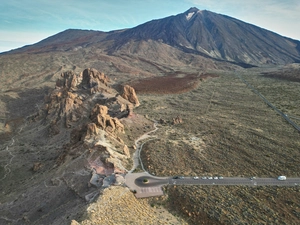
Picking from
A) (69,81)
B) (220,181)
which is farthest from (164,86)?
(220,181)

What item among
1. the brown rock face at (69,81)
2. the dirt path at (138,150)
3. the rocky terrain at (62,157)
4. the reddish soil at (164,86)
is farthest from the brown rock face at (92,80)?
the dirt path at (138,150)

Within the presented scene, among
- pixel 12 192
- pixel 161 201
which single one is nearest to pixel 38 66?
pixel 12 192

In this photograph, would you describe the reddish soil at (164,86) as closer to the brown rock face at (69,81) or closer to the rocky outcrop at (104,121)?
the brown rock face at (69,81)

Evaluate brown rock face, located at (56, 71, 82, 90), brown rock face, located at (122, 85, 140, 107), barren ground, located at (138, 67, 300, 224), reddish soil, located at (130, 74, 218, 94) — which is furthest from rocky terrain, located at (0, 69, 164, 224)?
reddish soil, located at (130, 74, 218, 94)

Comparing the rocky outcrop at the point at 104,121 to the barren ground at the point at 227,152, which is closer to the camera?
the barren ground at the point at 227,152

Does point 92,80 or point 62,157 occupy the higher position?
point 92,80

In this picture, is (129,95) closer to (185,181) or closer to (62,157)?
(62,157)

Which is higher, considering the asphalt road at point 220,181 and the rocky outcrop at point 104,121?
the rocky outcrop at point 104,121

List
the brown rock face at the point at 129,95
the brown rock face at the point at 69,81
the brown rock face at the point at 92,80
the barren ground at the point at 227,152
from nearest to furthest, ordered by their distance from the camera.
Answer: the barren ground at the point at 227,152 → the brown rock face at the point at 92,80 → the brown rock face at the point at 129,95 → the brown rock face at the point at 69,81

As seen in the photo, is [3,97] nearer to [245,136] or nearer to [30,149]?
[30,149]

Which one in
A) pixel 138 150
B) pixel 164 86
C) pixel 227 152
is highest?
pixel 164 86

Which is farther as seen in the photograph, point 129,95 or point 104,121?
point 129,95

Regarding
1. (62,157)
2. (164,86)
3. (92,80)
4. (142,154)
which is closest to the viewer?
(62,157)

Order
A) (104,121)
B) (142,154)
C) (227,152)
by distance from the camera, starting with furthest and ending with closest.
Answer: (104,121) < (227,152) < (142,154)
